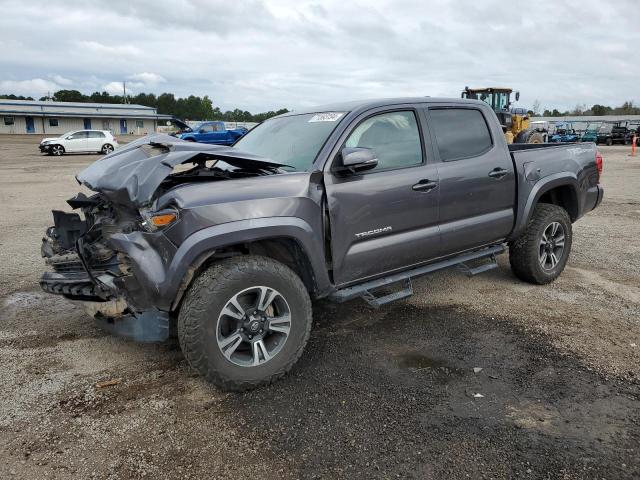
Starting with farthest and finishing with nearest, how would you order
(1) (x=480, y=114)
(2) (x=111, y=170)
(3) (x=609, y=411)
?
(1) (x=480, y=114), (2) (x=111, y=170), (3) (x=609, y=411)

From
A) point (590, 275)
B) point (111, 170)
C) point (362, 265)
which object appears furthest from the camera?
point (590, 275)

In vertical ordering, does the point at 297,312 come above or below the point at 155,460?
above

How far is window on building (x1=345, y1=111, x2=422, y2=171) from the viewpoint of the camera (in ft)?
13.0

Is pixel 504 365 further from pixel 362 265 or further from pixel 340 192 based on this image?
pixel 340 192

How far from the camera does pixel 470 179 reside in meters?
4.40

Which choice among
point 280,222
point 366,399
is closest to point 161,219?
point 280,222

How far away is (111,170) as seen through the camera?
3490 mm

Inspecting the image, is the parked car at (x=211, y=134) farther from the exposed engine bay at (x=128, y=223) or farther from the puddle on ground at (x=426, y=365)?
the puddle on ground at (x=426, y=365)

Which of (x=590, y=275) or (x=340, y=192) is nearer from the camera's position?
(x=340, y=192)

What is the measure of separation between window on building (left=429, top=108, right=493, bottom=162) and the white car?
2708cm

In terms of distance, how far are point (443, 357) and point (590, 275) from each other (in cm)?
284

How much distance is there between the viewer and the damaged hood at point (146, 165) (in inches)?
122

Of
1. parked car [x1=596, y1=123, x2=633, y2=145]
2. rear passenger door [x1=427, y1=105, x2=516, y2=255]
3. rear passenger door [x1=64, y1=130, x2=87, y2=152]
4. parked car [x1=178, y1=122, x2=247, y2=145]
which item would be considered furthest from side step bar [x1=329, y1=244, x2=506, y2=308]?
parked car [x1=596, y1=123, x2=633, y2=145]

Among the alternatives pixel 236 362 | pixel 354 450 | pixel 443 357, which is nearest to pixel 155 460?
pixel 236 362
